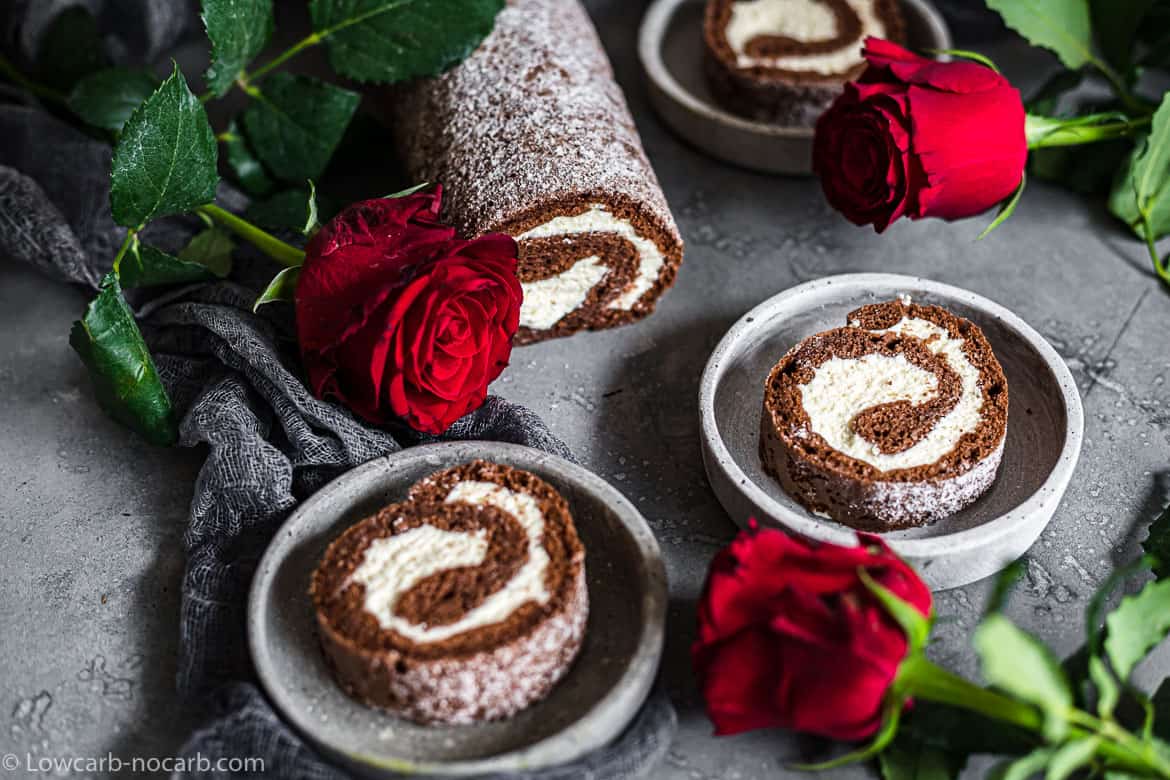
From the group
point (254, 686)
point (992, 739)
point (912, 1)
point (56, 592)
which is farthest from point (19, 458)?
point (912, 1)

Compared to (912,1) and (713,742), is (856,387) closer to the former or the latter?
(713,742)

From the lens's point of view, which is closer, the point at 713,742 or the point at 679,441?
the point at 713,742

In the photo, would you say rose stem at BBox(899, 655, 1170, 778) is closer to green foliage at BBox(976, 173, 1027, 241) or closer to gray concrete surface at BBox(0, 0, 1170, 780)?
gray concrete surface at BBox(0, 0, 1170, 780)

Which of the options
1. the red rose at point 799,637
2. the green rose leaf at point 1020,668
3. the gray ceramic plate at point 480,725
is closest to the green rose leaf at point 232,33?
the gray ceramic plate at point 480,725

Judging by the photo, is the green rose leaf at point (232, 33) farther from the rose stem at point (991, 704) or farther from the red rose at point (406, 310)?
the rose stem at point (991, 704)

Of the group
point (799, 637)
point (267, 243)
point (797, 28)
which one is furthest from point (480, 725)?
point (797, 28)

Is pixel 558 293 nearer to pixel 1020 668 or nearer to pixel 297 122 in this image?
pixel 297 122

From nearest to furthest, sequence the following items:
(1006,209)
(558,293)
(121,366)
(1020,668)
→ (1020,668) < (121,366) < (1006,209) < (558,293)

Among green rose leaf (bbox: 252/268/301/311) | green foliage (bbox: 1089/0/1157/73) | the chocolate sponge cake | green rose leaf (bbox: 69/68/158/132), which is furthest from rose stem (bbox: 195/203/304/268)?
green foliage (bbox: 1089/0/1157/73)
